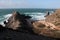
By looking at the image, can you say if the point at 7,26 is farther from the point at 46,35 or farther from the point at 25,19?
the point at 46,35

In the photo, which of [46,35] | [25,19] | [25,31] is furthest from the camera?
[25,19]

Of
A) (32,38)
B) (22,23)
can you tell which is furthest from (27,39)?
(22,23)

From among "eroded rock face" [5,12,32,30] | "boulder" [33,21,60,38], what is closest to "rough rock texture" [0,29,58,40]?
"boulder" [33,21,60,38]

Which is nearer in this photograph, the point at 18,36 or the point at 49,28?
the point at 18,36

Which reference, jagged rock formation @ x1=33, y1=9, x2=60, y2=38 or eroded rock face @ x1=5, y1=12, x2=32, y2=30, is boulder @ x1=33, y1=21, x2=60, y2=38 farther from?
eroded rock face @ x1=5, y1=12, x2=32, y2=30

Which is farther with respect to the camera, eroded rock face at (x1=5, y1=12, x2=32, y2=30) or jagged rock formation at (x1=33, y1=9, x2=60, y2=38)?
eroded rock face at (x1=5, y1=12, x2=32, y2=30)

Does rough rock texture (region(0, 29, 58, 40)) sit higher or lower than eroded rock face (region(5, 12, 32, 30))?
lower

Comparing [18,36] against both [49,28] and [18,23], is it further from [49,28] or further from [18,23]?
[49,28]

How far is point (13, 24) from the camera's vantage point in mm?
19828

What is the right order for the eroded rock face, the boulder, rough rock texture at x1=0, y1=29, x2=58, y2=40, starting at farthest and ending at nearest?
1. the eroded rock face
2. the boulder
3. rough rock texture at x1=0, y1=29, x2=58, y2=40

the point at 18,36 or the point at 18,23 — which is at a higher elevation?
the point at 18,23

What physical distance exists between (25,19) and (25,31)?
6.72ft


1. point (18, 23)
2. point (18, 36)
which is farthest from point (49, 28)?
point (18, 23)

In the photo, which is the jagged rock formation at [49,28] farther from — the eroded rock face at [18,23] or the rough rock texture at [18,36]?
the eroded rock face at [18,23]
